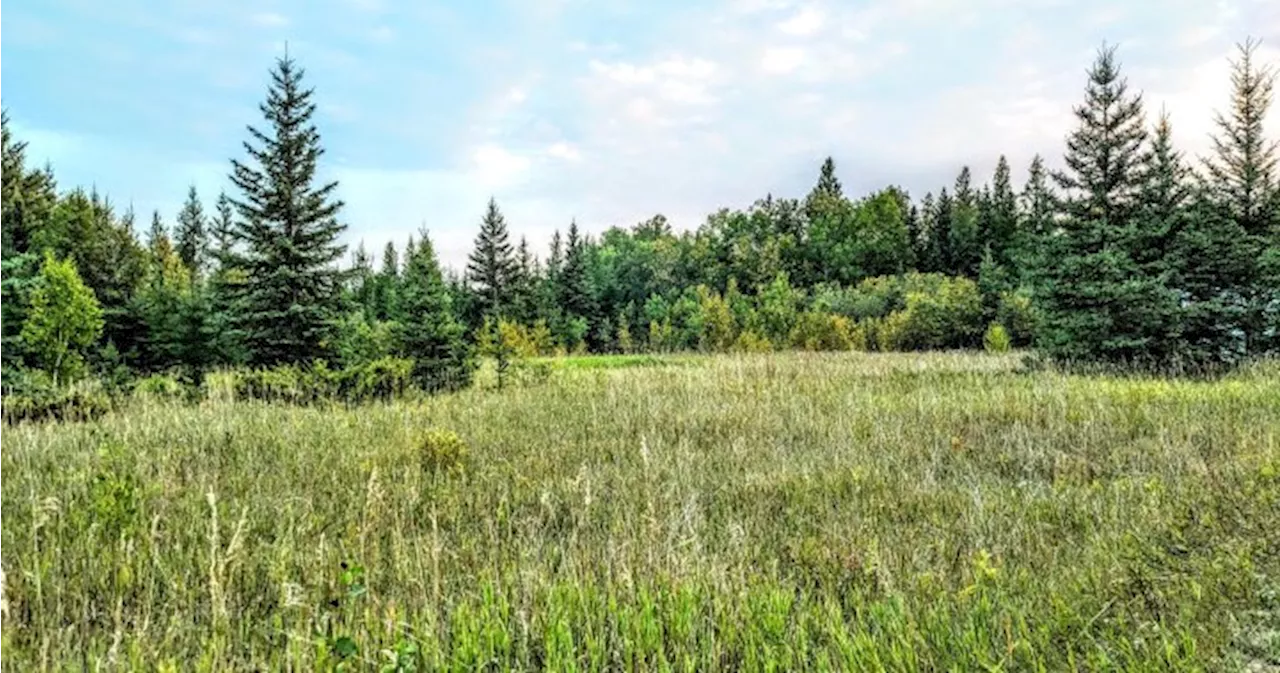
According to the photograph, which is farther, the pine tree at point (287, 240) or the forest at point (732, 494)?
the pine tree at point (287, 240)

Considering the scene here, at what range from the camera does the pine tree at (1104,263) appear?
13.3 metres

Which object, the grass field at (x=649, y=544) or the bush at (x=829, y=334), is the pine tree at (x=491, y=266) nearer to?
the bush at (x=829, y=334)

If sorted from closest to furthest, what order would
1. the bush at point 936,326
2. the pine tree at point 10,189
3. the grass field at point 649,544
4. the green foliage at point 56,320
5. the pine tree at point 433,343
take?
the grass field at point 649,544
the pine tree at point 433,343
the green foliage at point 56,320
the pine tree at point 10,189
the bush at point 936,326

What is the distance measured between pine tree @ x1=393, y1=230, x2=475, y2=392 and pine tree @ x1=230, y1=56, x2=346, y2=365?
6126 mm

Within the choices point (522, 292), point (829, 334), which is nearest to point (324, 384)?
point (829, 334)

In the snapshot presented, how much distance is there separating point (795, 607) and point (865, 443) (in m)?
3.85

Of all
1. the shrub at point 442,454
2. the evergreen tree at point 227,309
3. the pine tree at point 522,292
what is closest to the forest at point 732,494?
the shrub at point 442,454

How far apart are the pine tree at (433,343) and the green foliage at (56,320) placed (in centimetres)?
1002

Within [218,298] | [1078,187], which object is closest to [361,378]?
[1078,187]

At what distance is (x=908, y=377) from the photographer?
41.9 ft

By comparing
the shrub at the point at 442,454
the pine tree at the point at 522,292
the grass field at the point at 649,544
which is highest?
the pine tree at the point at 522,292

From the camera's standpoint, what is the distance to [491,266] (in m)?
48.7

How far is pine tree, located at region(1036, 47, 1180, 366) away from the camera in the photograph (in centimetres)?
1327

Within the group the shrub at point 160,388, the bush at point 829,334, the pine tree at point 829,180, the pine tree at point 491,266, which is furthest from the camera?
the pine tree at point 829,180
